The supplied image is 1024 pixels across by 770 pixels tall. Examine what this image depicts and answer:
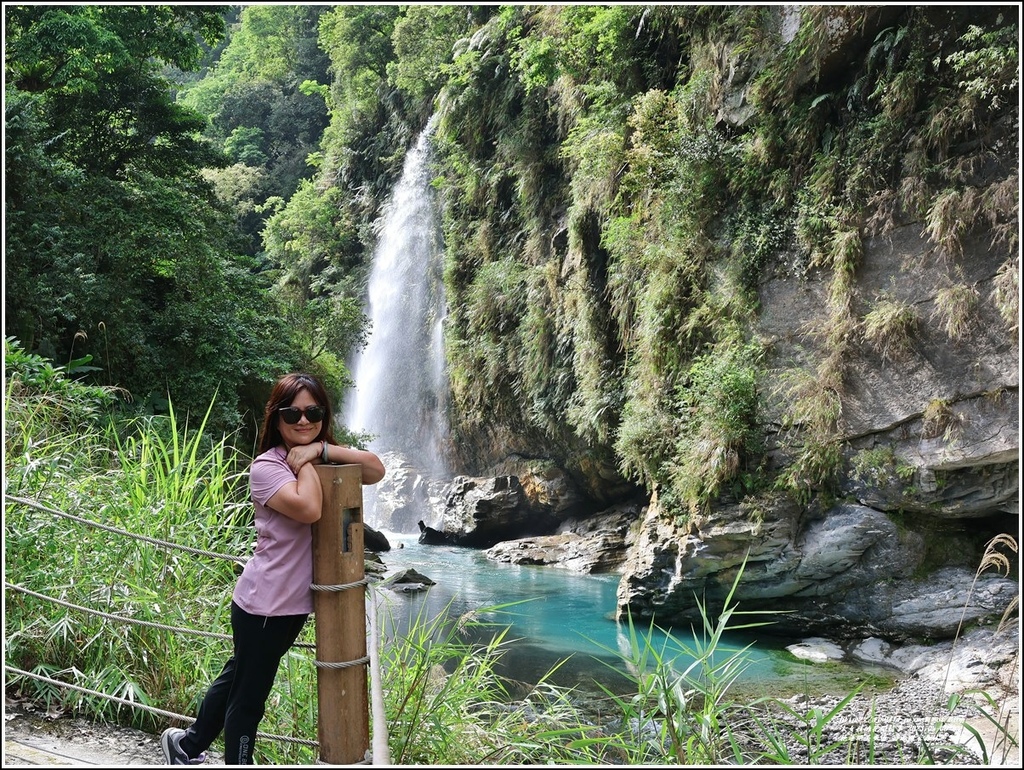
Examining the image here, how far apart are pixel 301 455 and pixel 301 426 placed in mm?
144

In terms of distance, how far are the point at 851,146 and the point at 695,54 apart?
88.2 inches

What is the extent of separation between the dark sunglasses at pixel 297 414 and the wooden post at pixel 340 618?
0.57 ft

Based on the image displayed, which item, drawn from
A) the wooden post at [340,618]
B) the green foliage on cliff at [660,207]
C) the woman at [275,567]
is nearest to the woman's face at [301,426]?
the woman at [275,567]

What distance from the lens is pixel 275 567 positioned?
192 cm

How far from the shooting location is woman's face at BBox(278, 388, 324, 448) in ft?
6.61

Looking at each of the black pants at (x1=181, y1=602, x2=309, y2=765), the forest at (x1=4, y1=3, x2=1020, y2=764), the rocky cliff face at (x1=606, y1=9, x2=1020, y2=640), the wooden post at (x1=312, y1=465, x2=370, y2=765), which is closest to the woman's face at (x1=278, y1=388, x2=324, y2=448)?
the wooden post at (x1=312, y1=465, x2=370, y2=765)

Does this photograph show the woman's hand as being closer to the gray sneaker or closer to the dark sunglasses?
the dark sunglasses

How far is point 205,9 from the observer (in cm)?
727

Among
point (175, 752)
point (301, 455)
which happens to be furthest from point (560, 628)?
point (301, 455)

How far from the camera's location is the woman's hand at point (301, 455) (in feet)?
6.18

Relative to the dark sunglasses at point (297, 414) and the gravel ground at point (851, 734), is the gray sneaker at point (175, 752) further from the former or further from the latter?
the dark sunglasses at point (297, 414)

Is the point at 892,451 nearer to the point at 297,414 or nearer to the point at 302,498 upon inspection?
the point at 297,414

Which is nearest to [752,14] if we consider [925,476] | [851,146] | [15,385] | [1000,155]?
[851,146]

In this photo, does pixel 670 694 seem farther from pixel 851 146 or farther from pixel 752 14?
pixel 752 14
